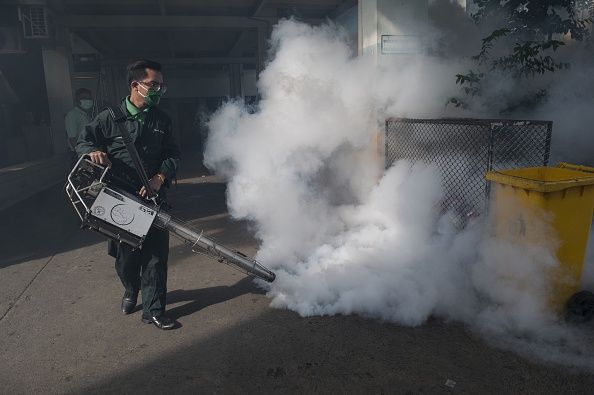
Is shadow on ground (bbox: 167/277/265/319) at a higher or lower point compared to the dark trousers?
lower

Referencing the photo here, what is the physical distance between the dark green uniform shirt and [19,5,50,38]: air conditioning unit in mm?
8669

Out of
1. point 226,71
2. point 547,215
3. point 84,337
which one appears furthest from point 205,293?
point 226,71

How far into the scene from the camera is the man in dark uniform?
336cm

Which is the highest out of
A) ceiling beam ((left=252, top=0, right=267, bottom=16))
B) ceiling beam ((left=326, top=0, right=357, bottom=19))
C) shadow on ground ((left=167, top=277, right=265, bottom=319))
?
ceiling beam ((left=326, top=0, right=357, bottom=19))

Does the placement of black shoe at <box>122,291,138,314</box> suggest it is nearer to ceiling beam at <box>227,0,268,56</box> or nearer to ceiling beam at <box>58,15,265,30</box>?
ceiling beam at <box>227,0,268,56</box>

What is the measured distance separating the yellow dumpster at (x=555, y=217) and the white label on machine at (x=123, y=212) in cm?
275

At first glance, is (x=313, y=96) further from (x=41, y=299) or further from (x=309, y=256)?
(x=41, y=299)

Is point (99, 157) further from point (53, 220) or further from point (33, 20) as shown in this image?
point (33, 20)

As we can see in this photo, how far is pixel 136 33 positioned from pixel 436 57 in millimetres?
9123

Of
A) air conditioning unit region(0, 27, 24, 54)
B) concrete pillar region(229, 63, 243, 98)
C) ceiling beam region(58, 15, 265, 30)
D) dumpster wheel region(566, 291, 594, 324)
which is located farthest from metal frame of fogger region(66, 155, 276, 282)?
concrete pillar region(229, 63, 243, 98)

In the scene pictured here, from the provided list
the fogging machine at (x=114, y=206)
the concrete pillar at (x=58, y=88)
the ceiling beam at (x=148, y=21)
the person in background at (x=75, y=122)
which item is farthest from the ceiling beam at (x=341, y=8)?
the fogging machine at (x=114, y=206)

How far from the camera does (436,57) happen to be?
19.8 ft

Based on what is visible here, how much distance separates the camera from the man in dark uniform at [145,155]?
336cm

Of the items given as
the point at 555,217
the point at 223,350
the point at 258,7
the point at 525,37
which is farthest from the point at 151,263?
the point at 258,7
